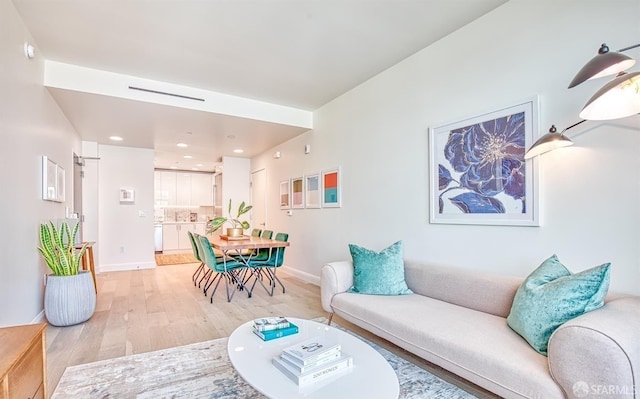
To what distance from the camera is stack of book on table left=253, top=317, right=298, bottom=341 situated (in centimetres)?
181

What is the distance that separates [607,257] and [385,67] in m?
2.56

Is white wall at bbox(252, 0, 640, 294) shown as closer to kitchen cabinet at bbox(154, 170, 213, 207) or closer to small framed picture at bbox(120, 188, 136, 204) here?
small framed picture at bbox(120, 188, 136, 204)

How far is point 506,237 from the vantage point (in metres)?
2.33

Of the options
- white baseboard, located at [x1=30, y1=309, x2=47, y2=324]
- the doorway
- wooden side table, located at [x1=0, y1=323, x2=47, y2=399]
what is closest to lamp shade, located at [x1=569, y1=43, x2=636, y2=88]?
wooden side table, located at [x1=0, y1=323, x2=47, y2=399]

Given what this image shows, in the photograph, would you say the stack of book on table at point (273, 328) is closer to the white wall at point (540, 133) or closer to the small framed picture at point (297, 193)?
the white wall at point (540, 133)

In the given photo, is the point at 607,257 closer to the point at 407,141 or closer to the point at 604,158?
the point at 604,158

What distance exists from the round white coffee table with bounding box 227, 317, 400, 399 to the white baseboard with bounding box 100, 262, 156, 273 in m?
5.21

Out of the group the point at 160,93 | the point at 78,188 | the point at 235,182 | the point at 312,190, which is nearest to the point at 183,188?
the point at 235,182

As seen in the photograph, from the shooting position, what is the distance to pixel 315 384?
135cm

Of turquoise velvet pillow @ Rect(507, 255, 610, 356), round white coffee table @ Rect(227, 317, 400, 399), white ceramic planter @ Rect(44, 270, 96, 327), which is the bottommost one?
white ceramic planter @ Rect(44, 270, 96, 327)

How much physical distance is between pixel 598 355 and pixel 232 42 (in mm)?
3258

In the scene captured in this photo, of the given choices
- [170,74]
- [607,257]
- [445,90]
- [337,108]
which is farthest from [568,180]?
[170,74]

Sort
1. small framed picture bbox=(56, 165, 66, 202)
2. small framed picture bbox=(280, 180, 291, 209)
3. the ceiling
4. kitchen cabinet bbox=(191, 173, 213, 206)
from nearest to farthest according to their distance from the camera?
the ceiling, small framed picture bbox=(56, 165, 66, 202), small framed picture bbox=(280, 180, 291, 209), kitchen cabinet bbox=(191, 173, 213, 206)

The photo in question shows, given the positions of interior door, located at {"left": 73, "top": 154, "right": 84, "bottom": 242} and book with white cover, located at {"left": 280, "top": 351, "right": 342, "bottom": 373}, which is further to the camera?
interior door, located at {"left": 73, "top": 154, "right": 84, "bottom": 242}
